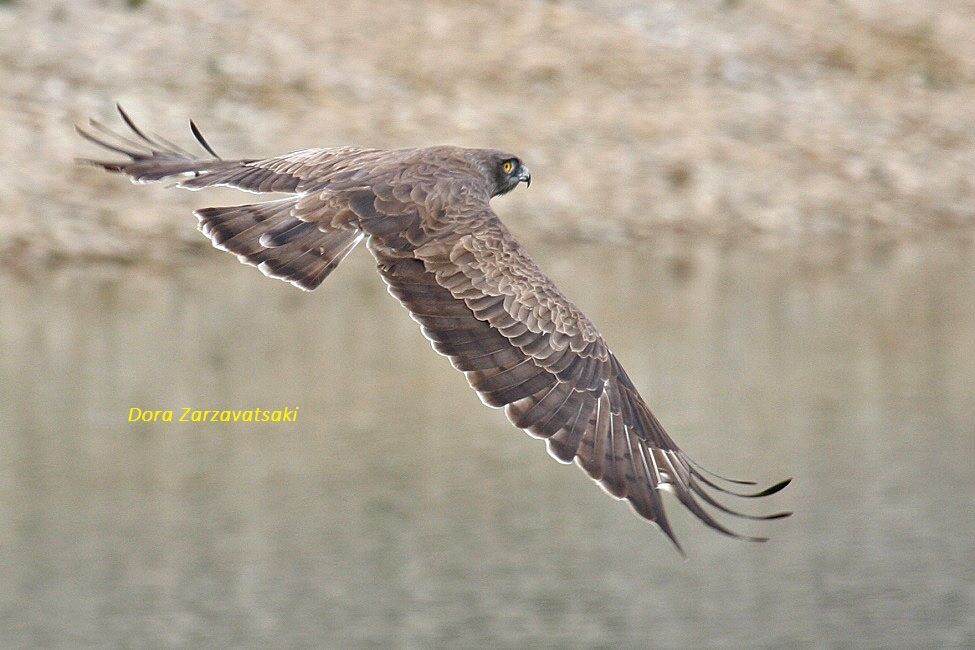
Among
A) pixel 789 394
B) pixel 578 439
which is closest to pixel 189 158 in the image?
pixel 578 439

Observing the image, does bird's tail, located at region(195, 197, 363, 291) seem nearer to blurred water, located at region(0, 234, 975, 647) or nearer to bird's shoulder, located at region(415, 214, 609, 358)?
bird's shoulder, located at region(415, 214, 609, 358)

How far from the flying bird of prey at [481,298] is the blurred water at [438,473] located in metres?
4.28

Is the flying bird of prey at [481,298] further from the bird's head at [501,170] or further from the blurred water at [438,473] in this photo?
the blurred water at [438,473]

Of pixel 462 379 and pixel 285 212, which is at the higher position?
pixel 462 379

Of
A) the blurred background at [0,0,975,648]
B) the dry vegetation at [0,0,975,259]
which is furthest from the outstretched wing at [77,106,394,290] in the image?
the dry vegetation at [0,0,975,259]

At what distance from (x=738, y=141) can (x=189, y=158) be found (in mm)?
18050

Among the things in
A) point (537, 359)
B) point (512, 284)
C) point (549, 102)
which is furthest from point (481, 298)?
point (549, 102)

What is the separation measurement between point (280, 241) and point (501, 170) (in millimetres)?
1699

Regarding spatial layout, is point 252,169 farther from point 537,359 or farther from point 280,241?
point 537,359

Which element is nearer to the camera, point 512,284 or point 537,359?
Result: point 537,359

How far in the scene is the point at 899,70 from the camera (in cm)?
3027

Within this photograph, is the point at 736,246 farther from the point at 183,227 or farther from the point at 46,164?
the point at 46,164

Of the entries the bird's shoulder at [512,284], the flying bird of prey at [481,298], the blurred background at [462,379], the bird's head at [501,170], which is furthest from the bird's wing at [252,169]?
the blurred background at [462,379]

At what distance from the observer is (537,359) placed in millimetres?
9047
